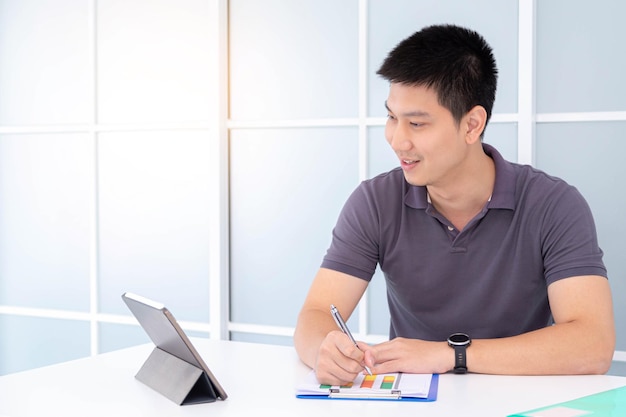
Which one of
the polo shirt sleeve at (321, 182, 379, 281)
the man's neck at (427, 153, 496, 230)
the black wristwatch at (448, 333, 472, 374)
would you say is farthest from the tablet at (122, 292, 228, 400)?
the man's neck at (427, 153, 496, 230)

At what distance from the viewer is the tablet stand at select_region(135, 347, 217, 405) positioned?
1.40 m

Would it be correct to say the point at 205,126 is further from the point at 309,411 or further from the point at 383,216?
the point at 309,411

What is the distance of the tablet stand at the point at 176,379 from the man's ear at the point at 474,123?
907 millimetres

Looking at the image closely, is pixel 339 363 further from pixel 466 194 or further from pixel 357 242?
pixel 466 194

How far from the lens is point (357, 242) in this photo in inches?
80.5

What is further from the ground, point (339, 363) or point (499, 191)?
point (499, 191)

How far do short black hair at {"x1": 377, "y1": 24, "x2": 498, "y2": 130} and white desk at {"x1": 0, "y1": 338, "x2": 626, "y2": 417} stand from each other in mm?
691

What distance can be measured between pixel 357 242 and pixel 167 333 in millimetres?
693

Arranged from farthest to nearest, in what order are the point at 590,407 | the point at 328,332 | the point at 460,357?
1. the point at 328,332
2. the point at 460,357
3. the point at 590,407

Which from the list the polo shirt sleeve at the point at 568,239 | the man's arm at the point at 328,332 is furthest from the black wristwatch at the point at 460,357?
the polo shirt sleeve at the point at 568,239

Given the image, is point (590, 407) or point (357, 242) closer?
point (590, 407)

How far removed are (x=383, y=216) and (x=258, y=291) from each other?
1.20m

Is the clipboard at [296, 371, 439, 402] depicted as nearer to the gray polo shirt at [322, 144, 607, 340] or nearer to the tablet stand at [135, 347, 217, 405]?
the tablet stand at [135, 347, 217, 405]

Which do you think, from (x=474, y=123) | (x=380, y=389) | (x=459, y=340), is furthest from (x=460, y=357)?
(x=474, y=123)
